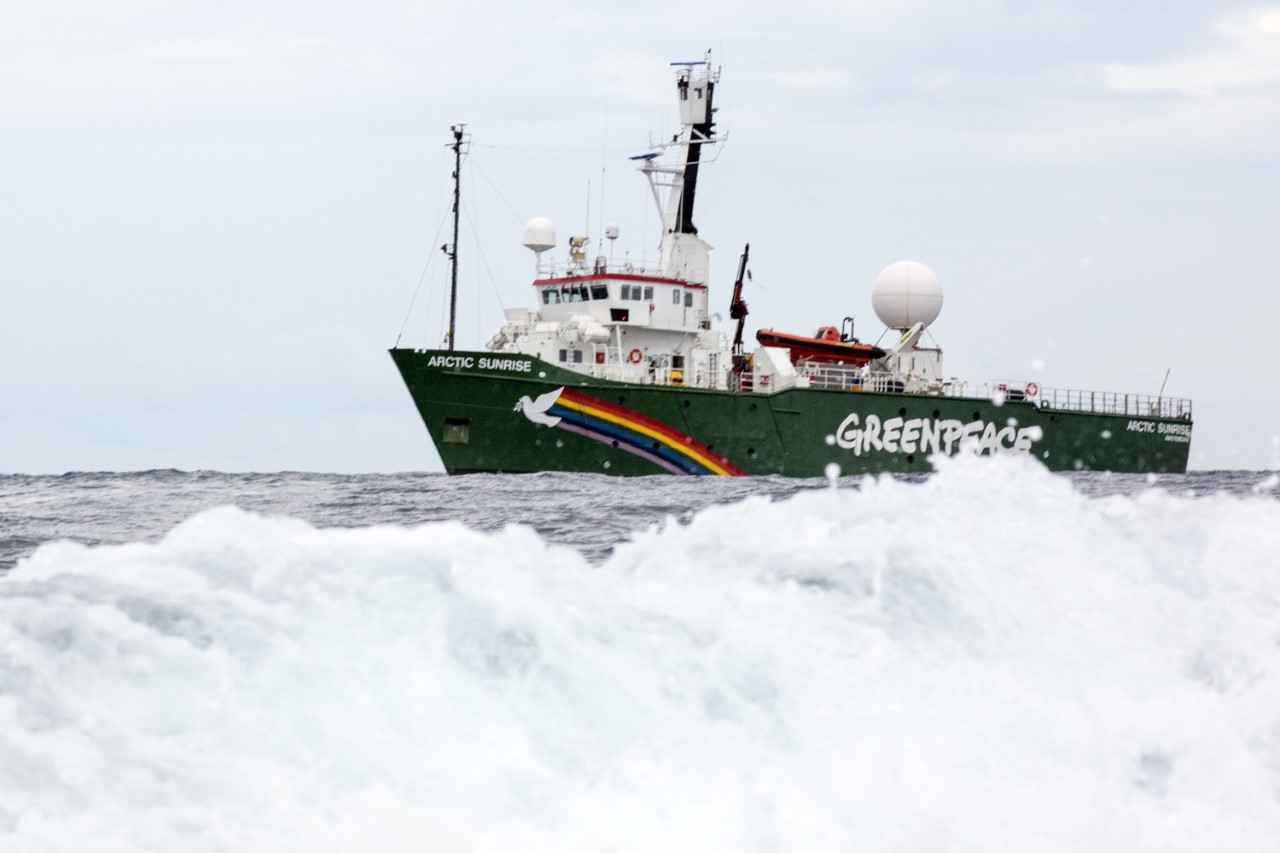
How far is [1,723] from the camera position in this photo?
17.8 ft

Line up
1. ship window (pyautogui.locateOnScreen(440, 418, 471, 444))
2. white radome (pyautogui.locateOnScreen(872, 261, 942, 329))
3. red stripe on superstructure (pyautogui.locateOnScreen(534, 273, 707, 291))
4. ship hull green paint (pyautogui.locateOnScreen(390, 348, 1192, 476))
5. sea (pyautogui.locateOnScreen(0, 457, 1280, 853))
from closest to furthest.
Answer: sea (pyautogui.locateOnScreen(0, 457, 1280, 853)) < ship hull green paint (pyautogui.locateOnScreen(390, 348, 1192, 476)) < ship window (pyautogui.locateOnScreen(440, 418, 471, 444)) < red stripe on superstructure (pyautogui.locateOnScreen(534, 273, 707, 291)) < white radome (pyautogui.locateOnScreen(872, 261, 942, 329))

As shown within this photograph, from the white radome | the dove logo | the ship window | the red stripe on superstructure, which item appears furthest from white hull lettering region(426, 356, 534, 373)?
the white radome

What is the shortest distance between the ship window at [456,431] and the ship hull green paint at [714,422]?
0.02 meters

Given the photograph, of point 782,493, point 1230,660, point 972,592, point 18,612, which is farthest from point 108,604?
point 782,493

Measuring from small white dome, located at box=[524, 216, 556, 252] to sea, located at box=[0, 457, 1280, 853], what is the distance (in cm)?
2961

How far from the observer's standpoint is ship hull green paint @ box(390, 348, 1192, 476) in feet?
107

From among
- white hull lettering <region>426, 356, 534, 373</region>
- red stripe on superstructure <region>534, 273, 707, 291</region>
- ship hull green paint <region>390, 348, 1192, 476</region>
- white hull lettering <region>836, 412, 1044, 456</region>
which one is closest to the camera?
white hull lettering <region>426, 356, 534, 373</region>

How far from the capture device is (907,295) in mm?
40219

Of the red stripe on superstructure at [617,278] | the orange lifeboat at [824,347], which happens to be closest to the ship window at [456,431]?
the red stripe on superstructure at [617,278]

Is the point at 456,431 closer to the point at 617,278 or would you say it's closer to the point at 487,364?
the point at 487,364

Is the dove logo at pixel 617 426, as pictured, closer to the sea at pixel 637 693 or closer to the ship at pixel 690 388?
the ship at pixel 690 388

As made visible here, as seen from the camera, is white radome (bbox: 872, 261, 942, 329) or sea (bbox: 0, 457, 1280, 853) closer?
sea (bbox: 0, 457, 1280, 853)

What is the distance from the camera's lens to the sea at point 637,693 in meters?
5.36

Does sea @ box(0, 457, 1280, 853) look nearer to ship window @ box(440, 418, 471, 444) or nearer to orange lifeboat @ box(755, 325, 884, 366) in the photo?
ship window @ box(440, 418, 471, 444)
